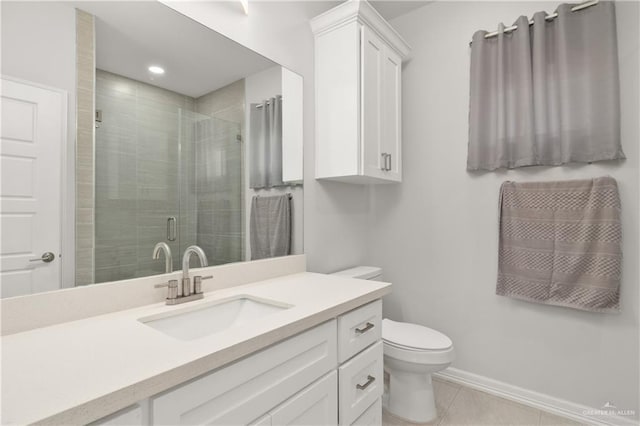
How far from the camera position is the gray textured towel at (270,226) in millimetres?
1625

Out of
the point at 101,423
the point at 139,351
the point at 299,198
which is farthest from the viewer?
the point at 299,198

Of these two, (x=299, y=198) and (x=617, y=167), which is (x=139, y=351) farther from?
(x=617, y=167)

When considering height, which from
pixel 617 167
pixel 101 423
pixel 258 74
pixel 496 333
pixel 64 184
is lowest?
pixel 496 333

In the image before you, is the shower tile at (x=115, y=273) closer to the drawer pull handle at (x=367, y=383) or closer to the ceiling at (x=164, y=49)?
the ceiling at (x=164, y=49)

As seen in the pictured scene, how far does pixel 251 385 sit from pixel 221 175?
93 cm

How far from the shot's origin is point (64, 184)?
0.98 metres

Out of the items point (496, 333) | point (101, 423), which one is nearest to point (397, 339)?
point (496, 333)

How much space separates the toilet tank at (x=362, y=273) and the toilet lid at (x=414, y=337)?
337 millimetres

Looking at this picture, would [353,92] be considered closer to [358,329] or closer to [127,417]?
[358,329]

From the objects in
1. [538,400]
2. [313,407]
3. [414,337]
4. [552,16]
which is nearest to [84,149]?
[313,407]

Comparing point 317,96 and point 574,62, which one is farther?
point 317,96

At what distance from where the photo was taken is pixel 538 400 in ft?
6.18

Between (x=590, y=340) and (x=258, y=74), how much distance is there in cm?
232

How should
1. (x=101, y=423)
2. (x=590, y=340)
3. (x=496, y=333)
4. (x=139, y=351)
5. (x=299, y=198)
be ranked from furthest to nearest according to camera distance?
(x=496, y=333), (x=299, y=198), (x=590, y=340), (x=139, y=351), (x=101, y=423)
